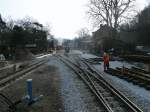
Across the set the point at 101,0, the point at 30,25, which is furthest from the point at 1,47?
the point at 30,25

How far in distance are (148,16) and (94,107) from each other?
2248 inches

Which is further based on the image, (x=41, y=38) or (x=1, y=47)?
(x=41, y=38)

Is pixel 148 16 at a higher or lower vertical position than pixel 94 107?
higher

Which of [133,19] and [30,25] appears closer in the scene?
[133,19]

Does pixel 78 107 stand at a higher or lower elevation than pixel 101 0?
lower

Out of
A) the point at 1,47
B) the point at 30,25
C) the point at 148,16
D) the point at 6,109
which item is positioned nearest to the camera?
the point at 6,109

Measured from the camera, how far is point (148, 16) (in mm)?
66438

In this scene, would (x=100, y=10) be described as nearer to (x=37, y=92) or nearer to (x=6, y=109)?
(x=37, y=92)

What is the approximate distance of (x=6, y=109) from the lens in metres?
11.5

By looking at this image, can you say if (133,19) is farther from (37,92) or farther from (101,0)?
(37,92)

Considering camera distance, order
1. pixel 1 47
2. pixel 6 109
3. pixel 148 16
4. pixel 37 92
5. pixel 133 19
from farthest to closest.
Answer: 1. pixel 133 19
2. pixel 148 16
3. pixel 1 47
4. pixel 37 92
5. pixel 6 109

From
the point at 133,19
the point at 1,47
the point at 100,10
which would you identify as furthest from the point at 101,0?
the point at 1,47

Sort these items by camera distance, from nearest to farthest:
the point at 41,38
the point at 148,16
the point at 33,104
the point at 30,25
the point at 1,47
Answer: the point at 33,104
the point at 1,47
the point at 148,16
the point at 41,38
the point at 30,25

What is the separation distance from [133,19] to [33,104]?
62.3 meters
